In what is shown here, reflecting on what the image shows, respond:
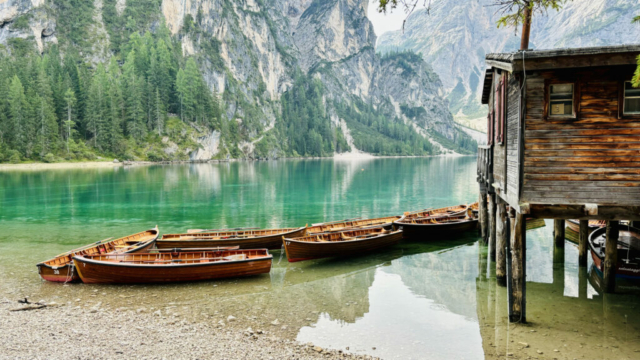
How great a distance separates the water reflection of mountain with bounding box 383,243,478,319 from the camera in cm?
1816

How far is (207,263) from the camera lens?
19484mm

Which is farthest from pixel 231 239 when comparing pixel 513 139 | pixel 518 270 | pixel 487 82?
pixel 487 82

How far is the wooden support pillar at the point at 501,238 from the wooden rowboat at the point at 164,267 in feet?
36.2

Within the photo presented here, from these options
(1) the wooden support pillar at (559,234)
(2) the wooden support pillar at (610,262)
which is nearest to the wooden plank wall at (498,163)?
(2) the wooden support pillar at (610,262)

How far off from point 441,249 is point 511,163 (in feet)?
47.9

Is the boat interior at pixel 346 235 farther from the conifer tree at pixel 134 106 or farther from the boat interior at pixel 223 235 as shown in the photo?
the conifer tree at pixel 134 106

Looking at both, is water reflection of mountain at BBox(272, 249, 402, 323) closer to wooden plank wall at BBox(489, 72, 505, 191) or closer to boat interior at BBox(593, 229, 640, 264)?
wooden plank wall at BBox(489, 72, 505, 191)

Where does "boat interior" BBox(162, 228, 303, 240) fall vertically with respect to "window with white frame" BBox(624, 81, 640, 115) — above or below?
below

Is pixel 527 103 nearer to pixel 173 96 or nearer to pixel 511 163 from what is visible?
pixel 511 163

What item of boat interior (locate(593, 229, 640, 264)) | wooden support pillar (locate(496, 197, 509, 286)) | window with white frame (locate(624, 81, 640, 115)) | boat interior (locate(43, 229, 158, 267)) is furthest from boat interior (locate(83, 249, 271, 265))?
boat interior (locate(593, 229, 640, 264))

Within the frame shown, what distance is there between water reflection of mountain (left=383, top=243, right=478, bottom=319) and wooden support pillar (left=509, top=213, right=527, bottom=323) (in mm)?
1818

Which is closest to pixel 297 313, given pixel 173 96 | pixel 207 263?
pixel 207 263

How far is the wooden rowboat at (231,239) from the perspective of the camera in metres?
24.6

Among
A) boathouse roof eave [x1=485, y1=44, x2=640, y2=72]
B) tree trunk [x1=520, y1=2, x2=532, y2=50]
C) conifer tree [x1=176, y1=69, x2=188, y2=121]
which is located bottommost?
boathouse roof eave [x1=485, y1=44, x2=640, y2=72]
